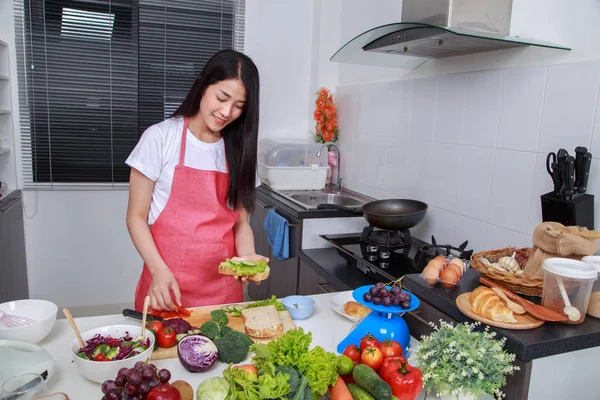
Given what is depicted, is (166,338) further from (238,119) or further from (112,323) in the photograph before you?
(238,119)

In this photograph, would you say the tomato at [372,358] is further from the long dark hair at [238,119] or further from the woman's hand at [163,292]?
the long dark hair at [238,119]

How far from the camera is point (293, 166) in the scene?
331 cm

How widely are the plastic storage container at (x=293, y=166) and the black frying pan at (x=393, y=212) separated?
2.16 ft

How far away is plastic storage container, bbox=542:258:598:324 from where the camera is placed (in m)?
1.18

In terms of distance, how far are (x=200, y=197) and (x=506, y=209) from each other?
4.01ft

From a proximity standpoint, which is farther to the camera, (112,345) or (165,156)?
(165,156)

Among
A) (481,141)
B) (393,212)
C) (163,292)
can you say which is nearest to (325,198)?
(393,212)

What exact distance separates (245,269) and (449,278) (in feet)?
2.04

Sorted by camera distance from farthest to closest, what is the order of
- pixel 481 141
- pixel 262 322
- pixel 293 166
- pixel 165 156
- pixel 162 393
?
pixel 293 166 → pixel 481 141 → pixel 165 156 → pixel 262 322 → pixel 162 393

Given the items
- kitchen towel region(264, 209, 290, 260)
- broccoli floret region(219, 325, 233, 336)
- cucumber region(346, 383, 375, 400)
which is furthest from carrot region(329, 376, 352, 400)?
kitchen towel region(264, 209, 290, 260)

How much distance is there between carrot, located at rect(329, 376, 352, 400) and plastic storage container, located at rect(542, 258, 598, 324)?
0.62 m

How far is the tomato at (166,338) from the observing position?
122cm

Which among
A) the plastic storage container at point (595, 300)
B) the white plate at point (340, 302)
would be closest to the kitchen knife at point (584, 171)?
the plastic storage container at point (595, 300)

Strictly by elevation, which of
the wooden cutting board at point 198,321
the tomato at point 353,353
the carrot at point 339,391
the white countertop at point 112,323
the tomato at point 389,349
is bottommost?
the white countertop at point 112,323
